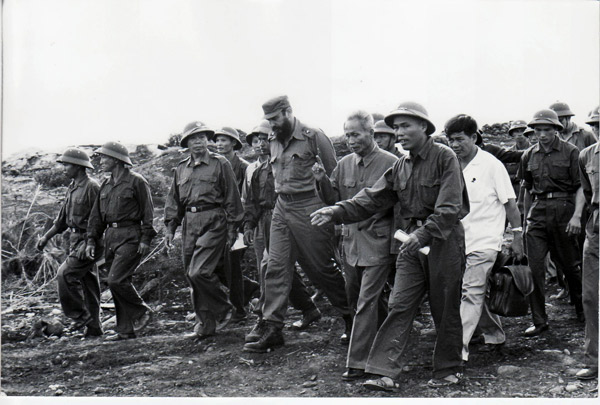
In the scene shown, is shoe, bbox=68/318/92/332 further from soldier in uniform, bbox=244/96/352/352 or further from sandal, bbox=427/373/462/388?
sandal, bbox=427/373/462/388

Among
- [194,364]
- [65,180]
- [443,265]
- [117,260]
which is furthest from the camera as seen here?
[65,180]

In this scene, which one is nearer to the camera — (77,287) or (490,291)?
(490,291)

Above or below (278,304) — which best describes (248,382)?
below

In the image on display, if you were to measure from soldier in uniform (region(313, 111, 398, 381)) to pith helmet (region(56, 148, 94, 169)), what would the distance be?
2413mm

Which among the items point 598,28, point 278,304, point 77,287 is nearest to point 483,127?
point 598,28

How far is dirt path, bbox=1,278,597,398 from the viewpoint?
16.4 feet

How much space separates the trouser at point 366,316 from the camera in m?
5.08

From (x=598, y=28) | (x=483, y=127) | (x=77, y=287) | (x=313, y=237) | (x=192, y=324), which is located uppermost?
(x=598, y=28)

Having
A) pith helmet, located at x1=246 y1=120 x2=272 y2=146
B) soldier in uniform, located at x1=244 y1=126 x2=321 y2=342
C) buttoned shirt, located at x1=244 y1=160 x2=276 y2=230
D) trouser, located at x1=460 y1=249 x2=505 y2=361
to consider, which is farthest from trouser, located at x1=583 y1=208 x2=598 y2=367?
pith helmet, located at x1=246 y1=120 x2=272 y2=146

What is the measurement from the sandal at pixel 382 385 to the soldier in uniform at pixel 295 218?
4.00 feet

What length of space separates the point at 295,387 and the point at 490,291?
5.36ft

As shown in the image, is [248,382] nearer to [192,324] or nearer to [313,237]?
[313,237]

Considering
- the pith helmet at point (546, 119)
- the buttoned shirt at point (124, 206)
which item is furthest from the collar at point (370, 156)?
the buttoned shirt at point (124, 206)

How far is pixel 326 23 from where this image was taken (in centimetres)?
555
